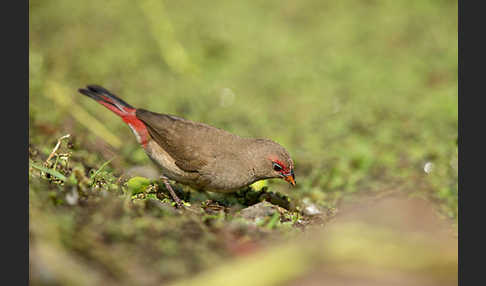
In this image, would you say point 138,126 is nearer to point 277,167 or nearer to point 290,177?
point 277,167

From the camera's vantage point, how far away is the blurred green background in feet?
20.7

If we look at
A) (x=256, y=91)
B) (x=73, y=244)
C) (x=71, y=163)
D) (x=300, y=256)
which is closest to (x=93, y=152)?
(x=71, y=163)

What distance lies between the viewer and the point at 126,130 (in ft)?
23.2

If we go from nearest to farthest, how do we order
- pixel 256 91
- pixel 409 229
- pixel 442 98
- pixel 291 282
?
pixel 291 282
pixel 409 229
pixel 442 98
pixel 256 91

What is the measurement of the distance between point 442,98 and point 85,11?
6.15 m

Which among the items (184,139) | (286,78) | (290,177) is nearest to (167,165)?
(184,139)

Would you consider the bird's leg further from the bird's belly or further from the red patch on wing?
the red patch on wing

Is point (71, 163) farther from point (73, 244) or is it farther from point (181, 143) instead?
point (73, 244)

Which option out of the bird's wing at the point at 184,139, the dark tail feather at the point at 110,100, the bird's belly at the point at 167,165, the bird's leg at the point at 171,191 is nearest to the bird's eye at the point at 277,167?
the bird's wing at the point at 184,139

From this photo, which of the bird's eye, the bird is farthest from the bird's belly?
the bird's eye

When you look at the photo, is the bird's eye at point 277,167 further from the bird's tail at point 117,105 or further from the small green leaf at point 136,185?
the bird's tail at point 117,105

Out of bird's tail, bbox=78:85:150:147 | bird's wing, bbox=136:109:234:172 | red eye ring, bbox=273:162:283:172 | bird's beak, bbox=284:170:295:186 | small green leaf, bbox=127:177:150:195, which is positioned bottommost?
small green leaf, bbox=127:177:150:195

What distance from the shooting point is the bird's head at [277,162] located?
15.5 feet

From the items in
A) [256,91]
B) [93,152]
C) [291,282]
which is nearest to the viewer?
[291,282]
